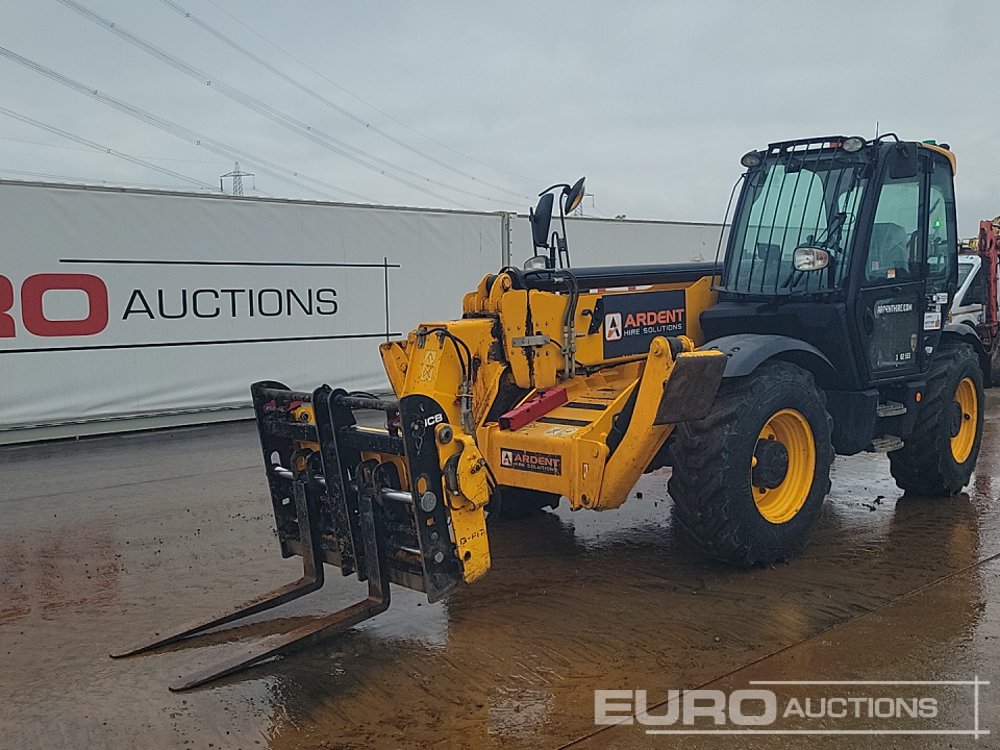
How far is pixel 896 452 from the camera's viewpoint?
6.95 m

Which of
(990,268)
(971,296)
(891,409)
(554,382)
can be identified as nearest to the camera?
(554,382)

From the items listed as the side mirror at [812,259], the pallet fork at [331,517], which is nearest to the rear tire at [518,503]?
the pallet fork at [331,517]

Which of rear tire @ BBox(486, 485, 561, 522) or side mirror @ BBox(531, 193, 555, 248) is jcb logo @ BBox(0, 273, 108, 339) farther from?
side mirror @ BBox(531, 193, 555, 248)

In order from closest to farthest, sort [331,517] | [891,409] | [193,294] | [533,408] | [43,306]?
[331,517]
[533,408]
[891,409]
[43,306]
[193,294]

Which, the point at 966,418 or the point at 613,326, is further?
the point at 966,418

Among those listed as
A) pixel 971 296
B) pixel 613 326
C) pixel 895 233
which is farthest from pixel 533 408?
pixel 971 296

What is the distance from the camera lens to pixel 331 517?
185 inches

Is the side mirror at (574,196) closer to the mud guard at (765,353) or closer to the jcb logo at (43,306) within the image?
the mud guard at (765,353)

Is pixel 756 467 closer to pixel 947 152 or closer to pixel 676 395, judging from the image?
pixel 676 395

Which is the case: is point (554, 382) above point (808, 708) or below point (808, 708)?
above

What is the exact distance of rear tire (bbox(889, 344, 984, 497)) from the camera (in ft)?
22.1

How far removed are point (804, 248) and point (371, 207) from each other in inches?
307

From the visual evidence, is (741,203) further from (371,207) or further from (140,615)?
(371,207)

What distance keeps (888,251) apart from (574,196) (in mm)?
2145
